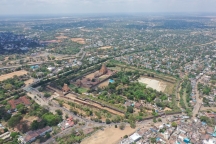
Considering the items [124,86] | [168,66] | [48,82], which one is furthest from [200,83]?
[48,82]

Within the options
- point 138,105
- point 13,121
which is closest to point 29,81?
point 13,121

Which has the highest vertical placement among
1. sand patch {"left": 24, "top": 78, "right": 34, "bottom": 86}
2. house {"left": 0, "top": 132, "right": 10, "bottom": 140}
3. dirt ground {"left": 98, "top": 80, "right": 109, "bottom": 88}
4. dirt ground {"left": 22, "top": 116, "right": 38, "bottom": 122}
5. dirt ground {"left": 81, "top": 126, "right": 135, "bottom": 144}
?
sand patch {"left": 24, "top": 78, "right": 34, "bottom": 86}

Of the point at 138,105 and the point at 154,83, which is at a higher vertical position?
the point at 138,105

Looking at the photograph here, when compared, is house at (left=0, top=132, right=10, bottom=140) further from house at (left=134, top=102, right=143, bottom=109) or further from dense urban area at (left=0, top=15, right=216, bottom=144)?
house at (left=134, top=102, right=143, bottom=109)

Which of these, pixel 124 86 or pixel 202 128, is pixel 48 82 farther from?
pixel 202 128

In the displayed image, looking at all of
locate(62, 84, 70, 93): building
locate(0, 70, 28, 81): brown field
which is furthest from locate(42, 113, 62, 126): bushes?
locate(0, 70, 28, 81): brown field

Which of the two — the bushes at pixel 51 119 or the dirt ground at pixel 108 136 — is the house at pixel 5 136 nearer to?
the bushes at pixel 51 119

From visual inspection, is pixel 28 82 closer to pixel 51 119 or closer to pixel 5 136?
pixel 51 119
